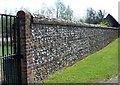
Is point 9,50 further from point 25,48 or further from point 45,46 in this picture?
point 45,46

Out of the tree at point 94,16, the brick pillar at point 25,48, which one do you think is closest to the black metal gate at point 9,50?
the brick pillar at point 25,48

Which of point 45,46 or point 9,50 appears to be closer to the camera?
point 9,50

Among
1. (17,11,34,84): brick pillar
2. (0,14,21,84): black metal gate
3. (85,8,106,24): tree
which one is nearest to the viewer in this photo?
(0,14,21,84): black metal gate

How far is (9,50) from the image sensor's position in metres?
7.98

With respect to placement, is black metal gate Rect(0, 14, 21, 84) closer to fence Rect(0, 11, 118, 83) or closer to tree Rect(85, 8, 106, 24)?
fence Rect(0, 11, 118, 83)

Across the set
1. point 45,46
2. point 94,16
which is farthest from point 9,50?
point 94,16

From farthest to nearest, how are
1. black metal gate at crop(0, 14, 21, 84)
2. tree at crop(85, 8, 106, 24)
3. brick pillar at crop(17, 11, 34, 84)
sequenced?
tree at crop(85, 8, 106, 24) → brick pillar at crop(17, 11, 34, 84) → black metal gate at crop(0, 14, 21, 84)

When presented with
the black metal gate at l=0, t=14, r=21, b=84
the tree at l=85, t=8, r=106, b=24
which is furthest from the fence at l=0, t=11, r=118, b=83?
the tree at l=85, t=8, r=106, b=24

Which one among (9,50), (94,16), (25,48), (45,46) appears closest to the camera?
(9,50)

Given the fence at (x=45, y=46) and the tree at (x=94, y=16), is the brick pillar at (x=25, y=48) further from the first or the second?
the tree at (x=94, y=16)

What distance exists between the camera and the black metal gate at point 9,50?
23.7 ft

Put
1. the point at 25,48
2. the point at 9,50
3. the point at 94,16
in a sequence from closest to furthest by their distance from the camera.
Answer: the point at 9,50 → the point at 25,48 → the point at 94,16

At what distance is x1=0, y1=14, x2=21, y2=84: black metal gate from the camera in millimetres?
7223

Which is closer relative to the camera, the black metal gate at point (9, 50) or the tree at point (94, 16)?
the black metal gate at point (9, 50)
